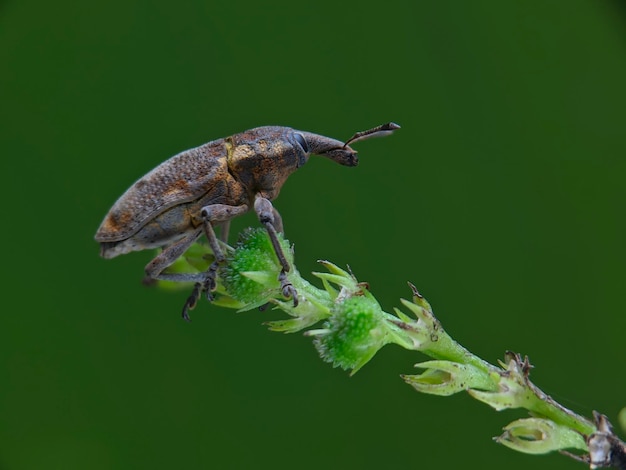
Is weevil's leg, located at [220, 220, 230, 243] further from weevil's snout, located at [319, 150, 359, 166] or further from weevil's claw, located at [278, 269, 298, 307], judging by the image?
weevil's claw, located at [278, 269, 298, 307]

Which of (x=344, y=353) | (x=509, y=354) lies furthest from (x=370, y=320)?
(x=509, y=354)

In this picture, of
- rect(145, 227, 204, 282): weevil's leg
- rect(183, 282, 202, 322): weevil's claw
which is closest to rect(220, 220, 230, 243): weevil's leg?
rect(145, 227, 204, 282): weevil's leg

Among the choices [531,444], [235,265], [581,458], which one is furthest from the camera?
[235,265]

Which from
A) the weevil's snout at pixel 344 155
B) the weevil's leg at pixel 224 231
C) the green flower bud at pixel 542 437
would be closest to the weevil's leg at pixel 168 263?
the weevil's leg at pixel 224 231

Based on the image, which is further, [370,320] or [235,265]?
[235,265]

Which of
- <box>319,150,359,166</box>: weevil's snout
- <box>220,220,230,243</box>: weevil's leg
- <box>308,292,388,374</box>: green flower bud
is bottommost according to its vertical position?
<box>220,220,230,243</box>: weevil's leg

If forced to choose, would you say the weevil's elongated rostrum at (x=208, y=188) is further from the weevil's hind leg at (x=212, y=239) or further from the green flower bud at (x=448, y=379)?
the green flower bud at (x=448, y=379)

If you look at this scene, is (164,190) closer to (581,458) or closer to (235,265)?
(235,265)
